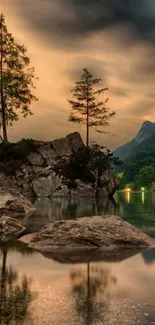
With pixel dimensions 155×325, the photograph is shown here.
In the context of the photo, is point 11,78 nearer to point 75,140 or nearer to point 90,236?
point 75,140

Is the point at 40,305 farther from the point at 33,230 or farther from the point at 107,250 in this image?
the point at 33,230

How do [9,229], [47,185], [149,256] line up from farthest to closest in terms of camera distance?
[47,185] → [9,229] → [149,256]

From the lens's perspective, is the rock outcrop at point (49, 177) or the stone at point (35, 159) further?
the stone at point (35, 159)

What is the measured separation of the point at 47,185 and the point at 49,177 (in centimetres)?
106

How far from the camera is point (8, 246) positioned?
10.4 m

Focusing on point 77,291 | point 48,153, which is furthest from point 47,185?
point 77,291

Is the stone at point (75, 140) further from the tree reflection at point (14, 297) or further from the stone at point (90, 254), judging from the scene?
the tree reflection at point (14, 297)

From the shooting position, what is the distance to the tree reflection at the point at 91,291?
4.92m

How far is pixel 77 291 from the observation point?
19.5 feet

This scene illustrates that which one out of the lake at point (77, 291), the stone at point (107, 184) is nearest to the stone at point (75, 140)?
the stone at point (107, 184)

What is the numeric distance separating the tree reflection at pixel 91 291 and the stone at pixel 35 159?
40.2 m

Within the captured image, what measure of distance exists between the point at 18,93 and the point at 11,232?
135 feet

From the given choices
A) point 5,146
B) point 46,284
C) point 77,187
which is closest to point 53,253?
point 46,284

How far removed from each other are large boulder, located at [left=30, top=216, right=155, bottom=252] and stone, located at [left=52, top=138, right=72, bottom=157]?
37.9 metres
